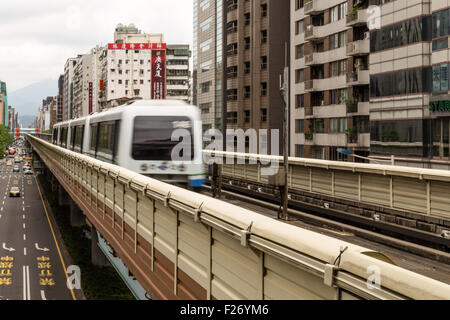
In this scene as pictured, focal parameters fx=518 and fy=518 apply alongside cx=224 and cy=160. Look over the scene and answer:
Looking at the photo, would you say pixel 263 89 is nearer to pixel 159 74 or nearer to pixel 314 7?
pixel 314 7

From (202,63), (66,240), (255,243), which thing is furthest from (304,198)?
(202,63)

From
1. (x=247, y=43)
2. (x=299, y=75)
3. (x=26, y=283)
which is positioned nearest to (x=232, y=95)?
(x=247, y=43)

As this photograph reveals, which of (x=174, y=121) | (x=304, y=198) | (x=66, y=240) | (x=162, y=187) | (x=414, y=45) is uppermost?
(x=414, y=45)

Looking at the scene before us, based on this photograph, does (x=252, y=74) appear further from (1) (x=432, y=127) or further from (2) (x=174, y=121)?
(2) (x=174, y=121)

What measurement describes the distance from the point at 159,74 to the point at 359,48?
79.8m

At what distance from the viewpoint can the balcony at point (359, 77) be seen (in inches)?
1796

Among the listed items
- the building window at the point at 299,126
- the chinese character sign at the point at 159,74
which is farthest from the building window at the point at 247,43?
the chinese character sign at the point at 159,74

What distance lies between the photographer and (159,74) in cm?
12044

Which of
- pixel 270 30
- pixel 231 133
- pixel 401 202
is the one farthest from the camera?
pixel 231 133

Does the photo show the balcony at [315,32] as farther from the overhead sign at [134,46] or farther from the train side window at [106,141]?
the overhead sign at [134,46]

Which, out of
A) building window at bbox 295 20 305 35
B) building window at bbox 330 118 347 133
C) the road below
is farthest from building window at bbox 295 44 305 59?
the road below

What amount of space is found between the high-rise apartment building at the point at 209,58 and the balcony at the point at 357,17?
101 ft
